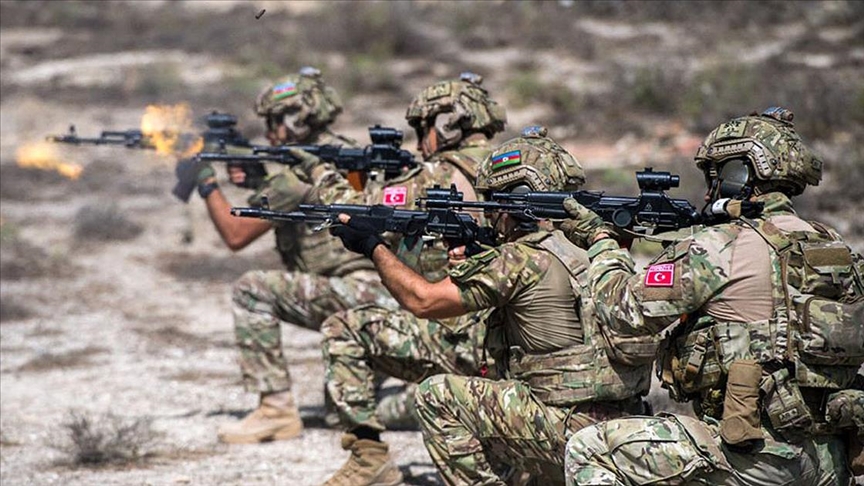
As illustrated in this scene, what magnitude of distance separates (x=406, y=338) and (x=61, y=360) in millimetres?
4679

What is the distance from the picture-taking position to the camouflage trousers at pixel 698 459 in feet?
14.9

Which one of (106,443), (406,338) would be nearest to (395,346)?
(406,338)

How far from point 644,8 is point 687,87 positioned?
6.21m

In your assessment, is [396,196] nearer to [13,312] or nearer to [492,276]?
[492,276]

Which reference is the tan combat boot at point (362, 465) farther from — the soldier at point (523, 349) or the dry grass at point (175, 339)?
the dry grass at point (175, 339)

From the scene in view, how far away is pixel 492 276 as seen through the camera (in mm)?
5445

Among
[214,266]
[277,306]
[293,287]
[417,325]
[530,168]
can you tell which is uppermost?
[530,168]

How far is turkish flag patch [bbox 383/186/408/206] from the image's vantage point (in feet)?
23.2

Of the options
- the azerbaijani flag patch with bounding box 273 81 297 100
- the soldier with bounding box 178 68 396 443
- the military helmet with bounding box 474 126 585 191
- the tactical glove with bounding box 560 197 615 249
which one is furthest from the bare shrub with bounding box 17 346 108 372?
the tactical glove with bounding box 560 197 615 249

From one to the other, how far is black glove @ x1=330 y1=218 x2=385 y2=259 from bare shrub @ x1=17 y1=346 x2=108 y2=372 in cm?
495

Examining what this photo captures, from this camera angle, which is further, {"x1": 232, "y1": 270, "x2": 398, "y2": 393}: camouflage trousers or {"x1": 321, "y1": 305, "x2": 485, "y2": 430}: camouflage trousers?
{"x1": 232, "y1": 270, "x2": 398, "y2": 393}: camouflage trousers

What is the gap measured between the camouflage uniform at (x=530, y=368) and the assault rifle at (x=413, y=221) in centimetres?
20

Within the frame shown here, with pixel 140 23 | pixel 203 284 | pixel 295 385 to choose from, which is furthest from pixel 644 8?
pixel 295 385

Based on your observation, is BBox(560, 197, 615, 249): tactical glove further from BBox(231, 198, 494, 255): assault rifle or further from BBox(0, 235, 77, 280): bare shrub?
BBox(0, 235, 77, 280): bare shrub
